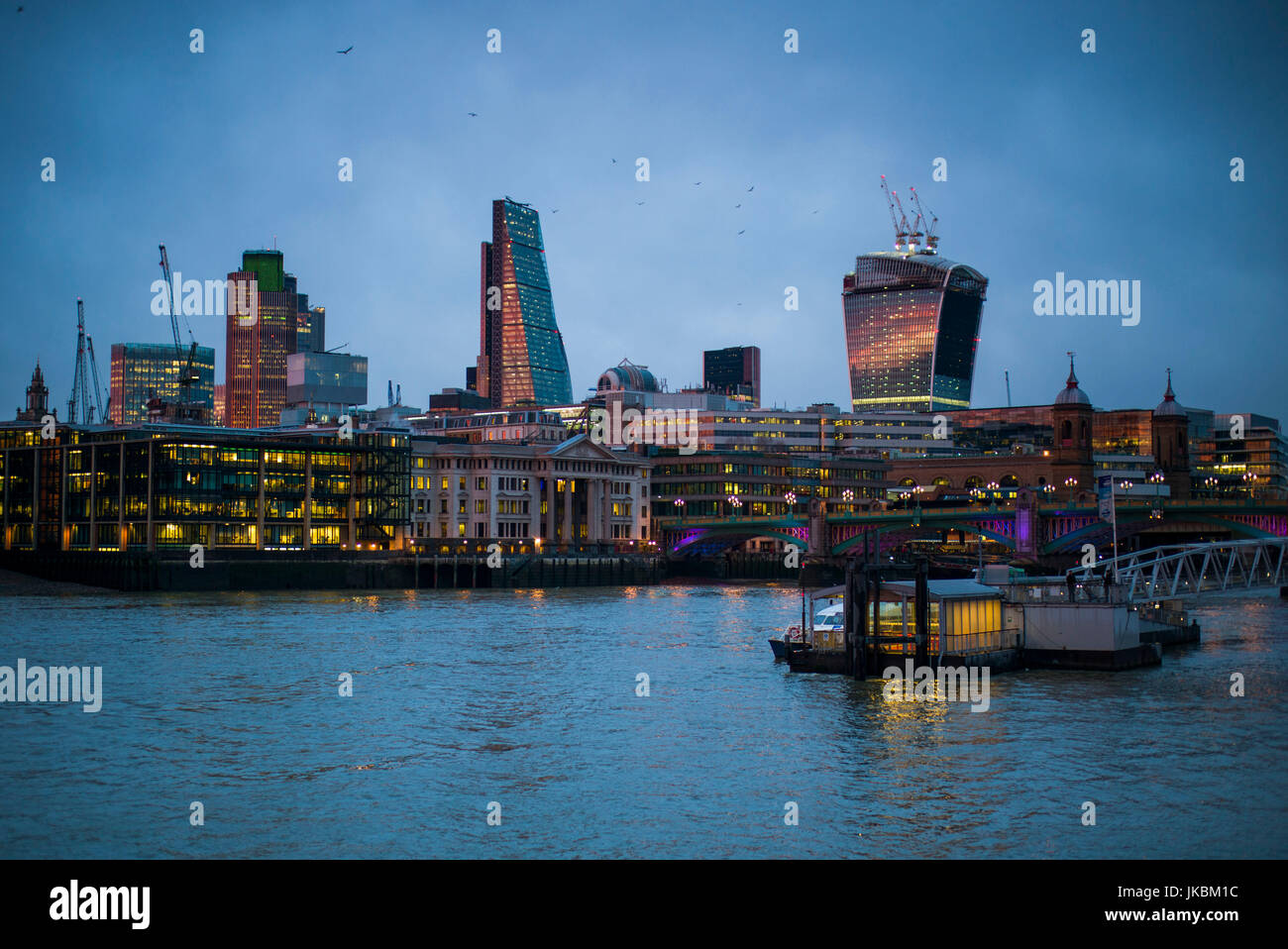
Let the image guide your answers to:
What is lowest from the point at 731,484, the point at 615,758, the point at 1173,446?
the point at 615,758

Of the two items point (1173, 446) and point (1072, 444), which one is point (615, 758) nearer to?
point (1072, 444)

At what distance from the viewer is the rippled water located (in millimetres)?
26531

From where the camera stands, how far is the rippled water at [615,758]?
2653 cm

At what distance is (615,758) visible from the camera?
113 feet

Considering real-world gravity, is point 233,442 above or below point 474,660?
above

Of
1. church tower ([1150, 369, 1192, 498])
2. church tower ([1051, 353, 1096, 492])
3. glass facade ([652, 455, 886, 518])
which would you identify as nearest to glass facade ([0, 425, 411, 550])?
glass facade ([652, 455, 886, 518])

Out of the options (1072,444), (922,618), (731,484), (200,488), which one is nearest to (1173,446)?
(1072,444)

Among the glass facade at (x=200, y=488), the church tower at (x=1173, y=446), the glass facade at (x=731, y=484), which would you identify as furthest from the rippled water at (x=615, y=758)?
the glass facade at (x=731, y=484)

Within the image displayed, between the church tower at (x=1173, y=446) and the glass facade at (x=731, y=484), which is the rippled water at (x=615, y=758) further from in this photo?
the glass facade at (x=731, y=484)

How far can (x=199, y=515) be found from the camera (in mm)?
126625

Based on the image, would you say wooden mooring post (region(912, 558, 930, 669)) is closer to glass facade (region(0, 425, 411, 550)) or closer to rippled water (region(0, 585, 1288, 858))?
rippled water (region(0, 585, 1288, 858))
